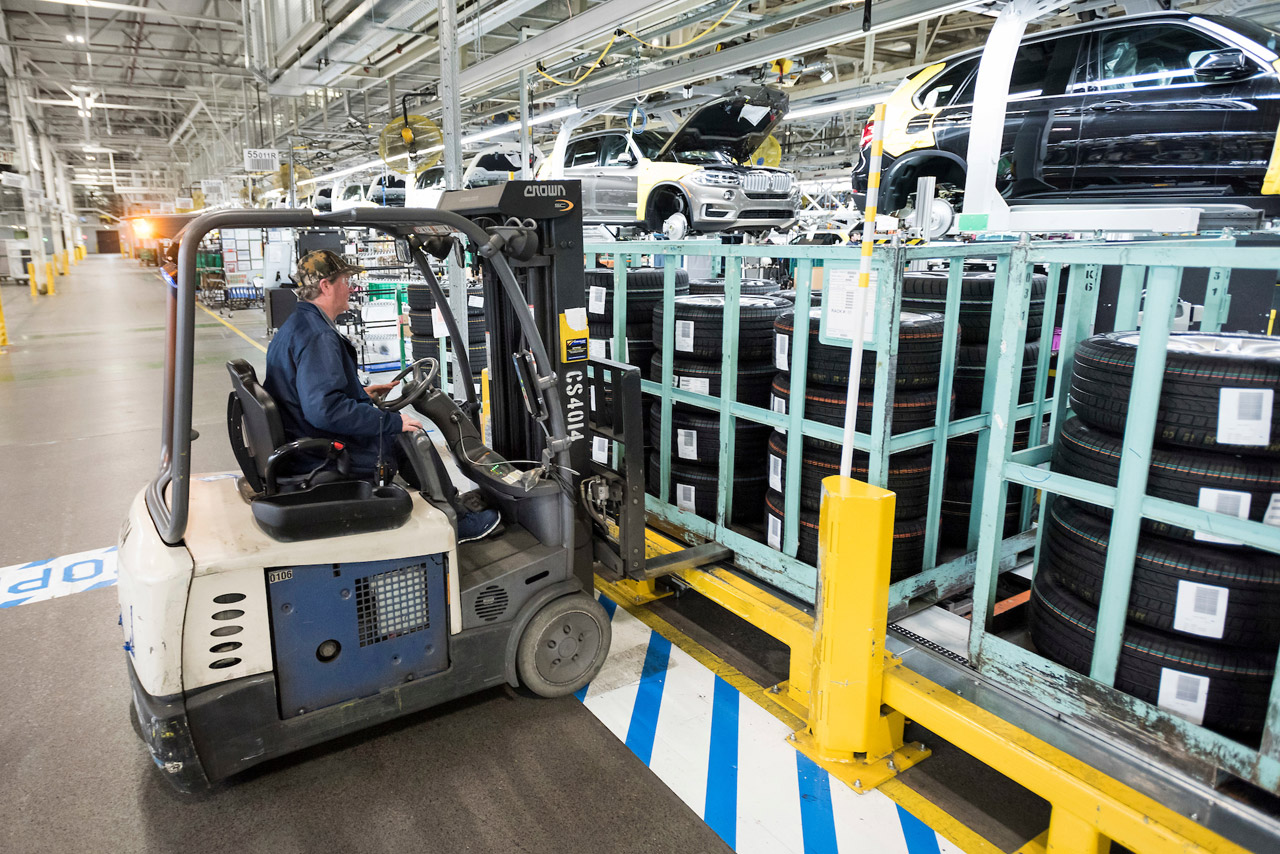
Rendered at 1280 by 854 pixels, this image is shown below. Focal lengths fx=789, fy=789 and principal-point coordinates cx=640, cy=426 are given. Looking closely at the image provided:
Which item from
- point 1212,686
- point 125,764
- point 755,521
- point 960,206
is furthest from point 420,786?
point 960,206

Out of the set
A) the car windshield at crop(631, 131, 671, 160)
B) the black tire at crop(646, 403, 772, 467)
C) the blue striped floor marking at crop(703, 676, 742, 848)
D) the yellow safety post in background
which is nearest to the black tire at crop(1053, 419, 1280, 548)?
the yellow safety post in background

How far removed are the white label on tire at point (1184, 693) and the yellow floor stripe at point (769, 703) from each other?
733 millimetres

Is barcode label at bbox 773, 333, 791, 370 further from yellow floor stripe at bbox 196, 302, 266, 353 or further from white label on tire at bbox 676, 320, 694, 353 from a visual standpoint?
yellow floor stripe at bbox 196, 302, 266, 353

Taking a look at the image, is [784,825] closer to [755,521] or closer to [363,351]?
[755,521]

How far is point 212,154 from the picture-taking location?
98.2 ft

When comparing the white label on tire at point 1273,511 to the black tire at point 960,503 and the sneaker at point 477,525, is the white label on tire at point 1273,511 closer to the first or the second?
the black tire at point 960,503

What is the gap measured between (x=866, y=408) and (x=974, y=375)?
2.84 ft

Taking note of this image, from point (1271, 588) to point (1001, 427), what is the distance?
89 centimetres

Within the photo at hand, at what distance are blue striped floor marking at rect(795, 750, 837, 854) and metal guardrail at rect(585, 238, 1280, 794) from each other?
747 mm

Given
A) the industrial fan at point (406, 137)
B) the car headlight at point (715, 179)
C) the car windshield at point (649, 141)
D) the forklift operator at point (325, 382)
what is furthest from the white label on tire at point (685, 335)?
the car windshield at point (649, 141)

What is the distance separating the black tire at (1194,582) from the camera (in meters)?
2.36

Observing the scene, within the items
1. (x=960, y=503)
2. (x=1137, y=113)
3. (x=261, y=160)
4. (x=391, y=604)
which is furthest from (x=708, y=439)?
(x=261, y=160)

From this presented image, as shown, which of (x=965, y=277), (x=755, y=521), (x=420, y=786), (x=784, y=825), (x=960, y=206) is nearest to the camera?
(x=784, y=825)

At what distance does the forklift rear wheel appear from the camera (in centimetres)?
337
